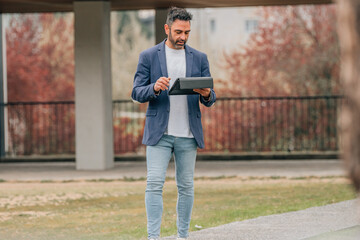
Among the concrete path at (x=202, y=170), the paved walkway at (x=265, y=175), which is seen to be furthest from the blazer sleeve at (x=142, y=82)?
the concrete path at (x=202, y=170)

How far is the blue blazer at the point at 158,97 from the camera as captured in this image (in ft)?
19.2

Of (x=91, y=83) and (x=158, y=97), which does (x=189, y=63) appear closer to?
(x=158, y=97)

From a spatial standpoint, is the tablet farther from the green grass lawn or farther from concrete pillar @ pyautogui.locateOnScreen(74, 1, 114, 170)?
concrete pillar @ pyautogui.locateOnScreen(74, 1, 114, 170)

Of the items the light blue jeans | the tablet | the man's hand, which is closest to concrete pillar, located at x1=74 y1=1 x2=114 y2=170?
the light blue jeans

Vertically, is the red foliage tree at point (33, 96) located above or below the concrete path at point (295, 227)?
above

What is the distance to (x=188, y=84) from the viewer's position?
17.8 feet

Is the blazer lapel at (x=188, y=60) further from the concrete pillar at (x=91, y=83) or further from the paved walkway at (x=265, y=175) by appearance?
the concrete pillar at (x=91, y=83)

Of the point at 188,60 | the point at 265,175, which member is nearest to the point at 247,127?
the point at 265,175

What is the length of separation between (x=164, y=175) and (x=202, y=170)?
303 inches

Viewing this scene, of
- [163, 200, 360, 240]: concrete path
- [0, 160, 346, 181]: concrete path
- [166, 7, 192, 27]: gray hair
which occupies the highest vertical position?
[166, 7, 192, 27]: gray hair

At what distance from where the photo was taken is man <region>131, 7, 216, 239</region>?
583 centimetres

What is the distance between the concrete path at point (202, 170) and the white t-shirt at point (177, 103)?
21.9 feet

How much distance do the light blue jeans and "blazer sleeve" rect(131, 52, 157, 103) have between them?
0.36m

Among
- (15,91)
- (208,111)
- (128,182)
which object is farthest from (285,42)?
(128,182)
